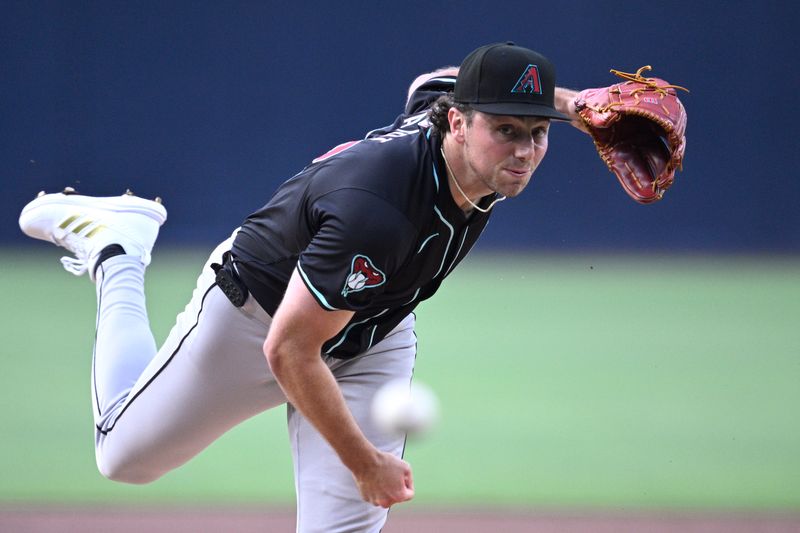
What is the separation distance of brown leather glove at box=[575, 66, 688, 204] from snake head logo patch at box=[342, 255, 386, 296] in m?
0.92

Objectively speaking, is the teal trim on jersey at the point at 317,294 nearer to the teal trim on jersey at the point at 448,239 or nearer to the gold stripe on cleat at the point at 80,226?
the teal trim on jersey at the point at 448,239

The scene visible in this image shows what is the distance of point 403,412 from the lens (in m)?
2.65

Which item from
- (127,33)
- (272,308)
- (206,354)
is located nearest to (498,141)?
(272,308)

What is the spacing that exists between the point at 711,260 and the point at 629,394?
11.0 ft

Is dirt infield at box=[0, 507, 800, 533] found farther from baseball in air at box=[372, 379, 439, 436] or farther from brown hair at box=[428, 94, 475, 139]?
brown hair at box=[428, 94, 475, 139]

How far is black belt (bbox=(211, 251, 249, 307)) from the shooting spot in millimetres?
2799

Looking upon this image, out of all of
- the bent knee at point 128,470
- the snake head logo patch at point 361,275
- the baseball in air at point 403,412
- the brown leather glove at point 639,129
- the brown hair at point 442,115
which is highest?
the brown leather glove at point 639,129

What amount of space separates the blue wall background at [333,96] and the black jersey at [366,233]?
530 centimetres

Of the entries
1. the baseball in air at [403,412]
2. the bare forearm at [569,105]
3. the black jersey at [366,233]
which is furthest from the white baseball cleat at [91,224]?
the bare forearm at [569,105]

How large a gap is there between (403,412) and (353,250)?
1.67ft

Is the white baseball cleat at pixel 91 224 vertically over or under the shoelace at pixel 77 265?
over

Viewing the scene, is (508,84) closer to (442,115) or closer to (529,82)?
(529,82)

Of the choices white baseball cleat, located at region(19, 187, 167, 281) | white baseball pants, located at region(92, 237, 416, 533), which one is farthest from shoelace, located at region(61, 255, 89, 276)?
white baseball pants, located at region(92, 237, 416, 533)

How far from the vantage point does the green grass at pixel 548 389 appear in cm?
416
